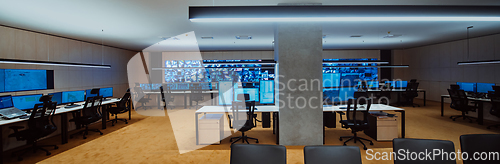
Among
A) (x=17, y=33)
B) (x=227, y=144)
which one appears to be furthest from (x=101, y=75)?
(x=227, y=144)

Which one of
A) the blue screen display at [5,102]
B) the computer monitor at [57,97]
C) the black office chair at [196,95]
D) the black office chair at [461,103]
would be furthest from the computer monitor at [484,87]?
the blue screen display at [5,102]

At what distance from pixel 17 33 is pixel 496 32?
51.9ft

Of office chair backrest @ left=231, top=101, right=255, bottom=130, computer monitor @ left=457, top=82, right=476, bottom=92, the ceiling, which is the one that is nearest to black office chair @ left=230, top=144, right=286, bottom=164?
office chair backrest @ left=231, top=101, right=255, bottom=130

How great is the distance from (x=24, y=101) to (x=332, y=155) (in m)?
6.39

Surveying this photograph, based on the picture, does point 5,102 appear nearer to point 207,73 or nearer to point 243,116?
point 243,116

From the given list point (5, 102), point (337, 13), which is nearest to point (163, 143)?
point (5, 102)

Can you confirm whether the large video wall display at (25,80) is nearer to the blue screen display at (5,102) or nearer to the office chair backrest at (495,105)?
the blue screen display at (5,102)

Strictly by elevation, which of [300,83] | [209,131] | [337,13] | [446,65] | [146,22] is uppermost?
[146,22]

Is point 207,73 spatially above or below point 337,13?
below

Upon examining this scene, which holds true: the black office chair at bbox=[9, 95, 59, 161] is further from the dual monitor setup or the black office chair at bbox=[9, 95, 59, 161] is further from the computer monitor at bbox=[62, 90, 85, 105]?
the computer monitor at bbox=[62, 90, 85, 105]

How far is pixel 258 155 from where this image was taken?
72.7 inches

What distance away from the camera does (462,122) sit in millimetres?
6164

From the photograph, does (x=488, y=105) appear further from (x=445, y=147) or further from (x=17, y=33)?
(x=17, y=33)

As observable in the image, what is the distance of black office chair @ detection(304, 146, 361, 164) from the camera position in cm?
179
